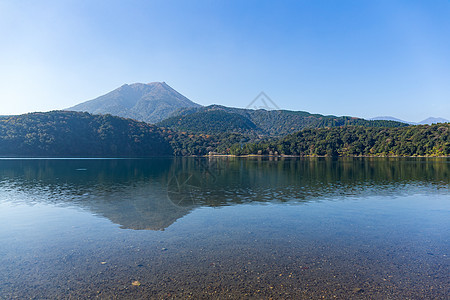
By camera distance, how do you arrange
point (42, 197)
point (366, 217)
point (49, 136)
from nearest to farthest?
point (366, 217) < point (42, 197) < point (49, 136)

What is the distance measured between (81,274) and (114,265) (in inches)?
55.3

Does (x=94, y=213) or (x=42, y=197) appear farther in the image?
(x=42, y=197)

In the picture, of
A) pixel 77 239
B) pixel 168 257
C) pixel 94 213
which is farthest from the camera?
pixel 94 213

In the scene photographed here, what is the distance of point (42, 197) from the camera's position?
32656 millimetres

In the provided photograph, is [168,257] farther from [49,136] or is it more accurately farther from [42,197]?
[49,136]

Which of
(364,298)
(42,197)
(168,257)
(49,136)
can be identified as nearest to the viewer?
(364,298)

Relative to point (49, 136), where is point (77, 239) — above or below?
below

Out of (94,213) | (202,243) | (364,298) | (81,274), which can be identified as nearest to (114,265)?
(81,274)

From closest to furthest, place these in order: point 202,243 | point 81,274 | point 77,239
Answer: point 81,274, point 202,243, point 77,239

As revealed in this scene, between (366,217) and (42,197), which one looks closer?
(366,217)

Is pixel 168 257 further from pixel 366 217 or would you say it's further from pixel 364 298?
pixel 366 217

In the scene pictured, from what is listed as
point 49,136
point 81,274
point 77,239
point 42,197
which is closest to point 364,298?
point 81,274

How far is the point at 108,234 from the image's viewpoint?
1795 cm

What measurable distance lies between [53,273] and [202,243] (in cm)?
730
